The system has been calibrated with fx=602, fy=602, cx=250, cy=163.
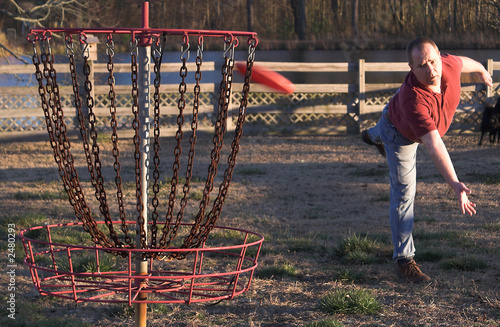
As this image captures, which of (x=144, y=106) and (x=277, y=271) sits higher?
(x=144, y=106)

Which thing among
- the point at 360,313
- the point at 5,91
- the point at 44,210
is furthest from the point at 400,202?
the point at 5,91

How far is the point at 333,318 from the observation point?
3922 mm

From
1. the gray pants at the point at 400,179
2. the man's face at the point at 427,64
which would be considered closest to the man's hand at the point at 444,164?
the man's face at the point at 427,64

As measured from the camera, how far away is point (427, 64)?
159 inches

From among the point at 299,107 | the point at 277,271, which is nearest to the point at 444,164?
the point at 277,271

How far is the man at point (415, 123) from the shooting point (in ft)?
12.8

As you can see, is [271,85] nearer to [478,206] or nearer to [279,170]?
[478,206]

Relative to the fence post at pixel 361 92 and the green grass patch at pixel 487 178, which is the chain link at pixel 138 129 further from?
the fence post at pixel 361 92

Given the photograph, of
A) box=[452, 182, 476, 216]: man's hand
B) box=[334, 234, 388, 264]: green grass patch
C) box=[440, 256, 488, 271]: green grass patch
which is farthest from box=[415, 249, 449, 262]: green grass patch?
box=[452, 182, 476, 216]: man's hand

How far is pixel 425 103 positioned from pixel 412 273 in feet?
4.63

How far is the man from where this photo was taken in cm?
391

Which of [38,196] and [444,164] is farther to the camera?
[38,196]

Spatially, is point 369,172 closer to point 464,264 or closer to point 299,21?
point 464,264

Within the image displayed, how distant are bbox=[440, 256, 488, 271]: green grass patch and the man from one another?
1.44 ft
